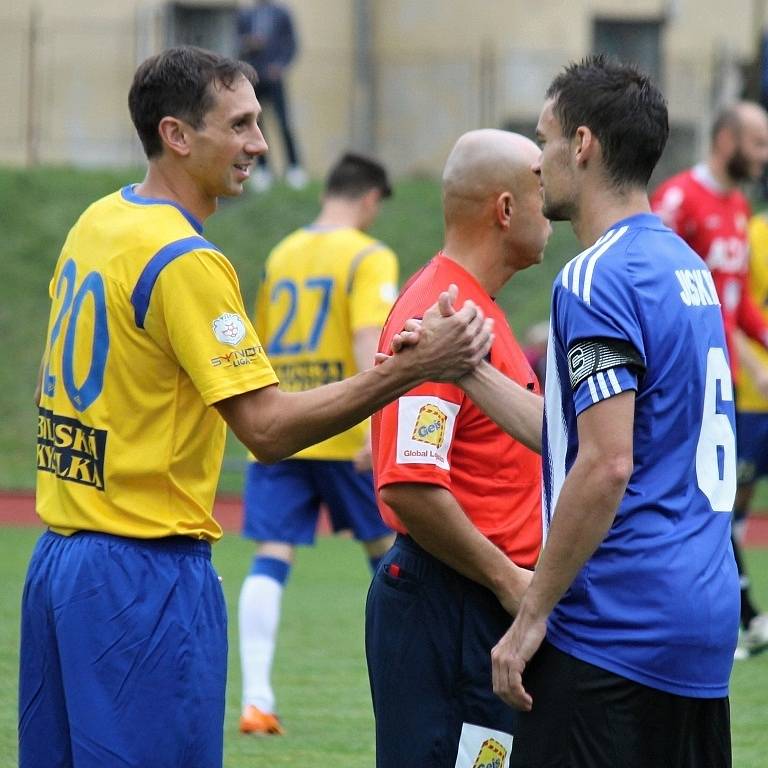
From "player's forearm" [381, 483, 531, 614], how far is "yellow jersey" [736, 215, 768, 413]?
221 inches

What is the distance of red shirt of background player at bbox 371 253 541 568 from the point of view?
13.8ft

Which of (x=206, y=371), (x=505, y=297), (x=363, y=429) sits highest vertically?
(x=206, y=371)

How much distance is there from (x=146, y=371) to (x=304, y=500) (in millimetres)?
3604

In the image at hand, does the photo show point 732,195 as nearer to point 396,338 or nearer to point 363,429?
point 363,429

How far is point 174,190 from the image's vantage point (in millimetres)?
4199

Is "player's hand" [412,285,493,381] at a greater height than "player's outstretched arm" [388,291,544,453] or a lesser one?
greater

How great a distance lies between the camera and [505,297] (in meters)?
20.8

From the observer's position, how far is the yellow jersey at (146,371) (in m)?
3.95

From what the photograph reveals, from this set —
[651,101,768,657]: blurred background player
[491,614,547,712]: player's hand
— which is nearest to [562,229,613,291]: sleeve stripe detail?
[491,614,547,712]: player's hand

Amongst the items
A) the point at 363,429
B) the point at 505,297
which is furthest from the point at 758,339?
the point at 505,297

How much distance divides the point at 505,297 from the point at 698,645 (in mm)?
17290

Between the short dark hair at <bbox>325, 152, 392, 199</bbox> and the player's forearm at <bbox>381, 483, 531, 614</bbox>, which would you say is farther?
the short dark hair at <bbox>325, 152, 392, 199</bbox>

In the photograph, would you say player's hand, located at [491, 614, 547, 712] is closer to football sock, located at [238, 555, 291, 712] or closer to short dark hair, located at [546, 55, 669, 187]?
short dark hair, located at [546, 55, 669, 187]

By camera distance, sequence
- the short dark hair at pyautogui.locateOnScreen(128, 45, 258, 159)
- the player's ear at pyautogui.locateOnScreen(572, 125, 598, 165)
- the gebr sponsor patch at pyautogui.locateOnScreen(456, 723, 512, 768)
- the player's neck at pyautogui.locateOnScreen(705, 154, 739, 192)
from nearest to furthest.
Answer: the player's ear at pyautogui.locateOnScreen(572, 125, 598, 165), the short dark hair at pyautogui.locateOnScreen(128, 45, 258, 159), the gebr sponsor patch at pyautogui.locateOnScreen(456, 723, 512, 768), the player's neck at pyautogui.locateOnScreen(705, 154, 739, 192)
